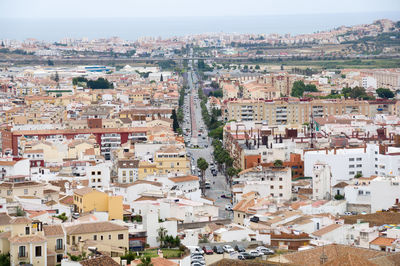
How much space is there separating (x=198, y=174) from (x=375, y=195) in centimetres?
861

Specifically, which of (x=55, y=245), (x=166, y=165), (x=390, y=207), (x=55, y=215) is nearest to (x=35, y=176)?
(x=166, y=165)

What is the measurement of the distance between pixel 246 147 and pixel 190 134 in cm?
1112

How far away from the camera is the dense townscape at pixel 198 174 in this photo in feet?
55.8

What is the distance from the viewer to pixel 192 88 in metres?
72.8

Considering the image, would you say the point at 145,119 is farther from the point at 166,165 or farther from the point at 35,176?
the point at 35,176

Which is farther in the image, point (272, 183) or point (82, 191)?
point (272, 183)

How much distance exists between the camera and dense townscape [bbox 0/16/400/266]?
55.8 ft

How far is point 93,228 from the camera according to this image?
17516 mm

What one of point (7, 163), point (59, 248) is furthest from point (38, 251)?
point (7, 163)

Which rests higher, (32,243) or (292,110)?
(32,243)

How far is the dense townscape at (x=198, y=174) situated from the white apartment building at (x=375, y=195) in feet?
0.11

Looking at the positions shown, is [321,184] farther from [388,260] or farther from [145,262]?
[145,262]

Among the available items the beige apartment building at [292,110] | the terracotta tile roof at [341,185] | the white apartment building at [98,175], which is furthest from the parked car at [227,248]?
the beige apartment building at [292,110]

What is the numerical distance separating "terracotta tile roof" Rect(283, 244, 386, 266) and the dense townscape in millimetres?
32
